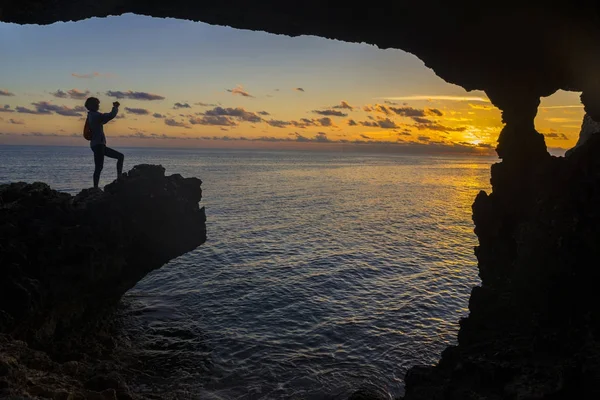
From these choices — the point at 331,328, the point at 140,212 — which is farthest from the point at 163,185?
the point at 331,328

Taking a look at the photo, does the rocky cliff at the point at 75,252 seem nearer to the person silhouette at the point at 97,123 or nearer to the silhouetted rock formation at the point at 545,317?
the person silhouette at the point at 97,123

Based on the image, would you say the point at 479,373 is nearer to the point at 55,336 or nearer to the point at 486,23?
the point at 486,23

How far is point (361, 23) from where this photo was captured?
14.1 m

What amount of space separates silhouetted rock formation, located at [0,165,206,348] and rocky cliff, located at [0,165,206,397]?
32 mm

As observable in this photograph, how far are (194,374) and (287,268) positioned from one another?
555 inches

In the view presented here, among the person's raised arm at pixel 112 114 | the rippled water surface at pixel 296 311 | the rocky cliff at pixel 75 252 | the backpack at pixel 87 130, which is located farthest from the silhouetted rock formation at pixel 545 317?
the backpack at pixel 87 130

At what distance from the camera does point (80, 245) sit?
14.1 metres

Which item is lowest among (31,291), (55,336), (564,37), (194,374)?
(194,374)

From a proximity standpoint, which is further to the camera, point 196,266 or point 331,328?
point 196,266

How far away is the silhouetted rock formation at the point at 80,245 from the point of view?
11.8 m

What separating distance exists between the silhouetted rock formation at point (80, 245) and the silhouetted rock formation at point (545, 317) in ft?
37.7

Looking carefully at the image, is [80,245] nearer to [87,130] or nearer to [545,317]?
[87,130]

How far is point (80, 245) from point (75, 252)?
0.29 metres

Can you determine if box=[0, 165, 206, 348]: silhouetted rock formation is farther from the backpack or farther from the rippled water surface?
the rippled water surface
